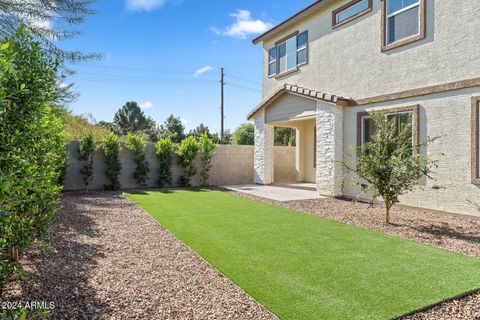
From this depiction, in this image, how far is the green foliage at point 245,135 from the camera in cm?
3203

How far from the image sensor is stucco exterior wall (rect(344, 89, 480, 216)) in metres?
8.34

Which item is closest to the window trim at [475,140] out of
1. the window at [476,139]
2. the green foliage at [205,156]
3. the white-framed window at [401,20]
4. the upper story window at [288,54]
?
the window at [476,139]

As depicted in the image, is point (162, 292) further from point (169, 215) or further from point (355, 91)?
point (355, 91)

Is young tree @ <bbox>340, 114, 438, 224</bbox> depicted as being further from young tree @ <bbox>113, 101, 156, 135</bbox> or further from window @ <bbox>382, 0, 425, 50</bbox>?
young tree @ <bbox>113, 101, 156, 135</bbox>

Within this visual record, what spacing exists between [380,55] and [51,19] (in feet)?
41.0

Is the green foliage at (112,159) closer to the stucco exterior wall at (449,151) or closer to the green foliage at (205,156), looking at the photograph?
the green foliage at (205,156)

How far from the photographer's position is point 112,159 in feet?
47.8

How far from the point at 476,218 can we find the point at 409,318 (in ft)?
21.1

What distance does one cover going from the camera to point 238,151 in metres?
17.8

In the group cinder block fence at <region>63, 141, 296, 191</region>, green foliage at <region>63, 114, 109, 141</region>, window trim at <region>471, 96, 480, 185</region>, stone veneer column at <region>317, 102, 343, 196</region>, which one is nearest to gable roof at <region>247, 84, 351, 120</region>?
stone veneer column at <region>317, 102, 343, 196</region>

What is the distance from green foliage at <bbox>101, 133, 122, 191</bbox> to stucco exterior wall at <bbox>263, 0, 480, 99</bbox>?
9004 mm

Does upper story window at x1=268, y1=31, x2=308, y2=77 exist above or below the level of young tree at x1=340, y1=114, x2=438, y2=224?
above

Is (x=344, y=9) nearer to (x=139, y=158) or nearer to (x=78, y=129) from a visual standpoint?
(x=139, y=158)

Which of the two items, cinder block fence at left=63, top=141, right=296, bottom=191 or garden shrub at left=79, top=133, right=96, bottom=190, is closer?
garden shrub at left=79, top=133, right=96, bottom=190
